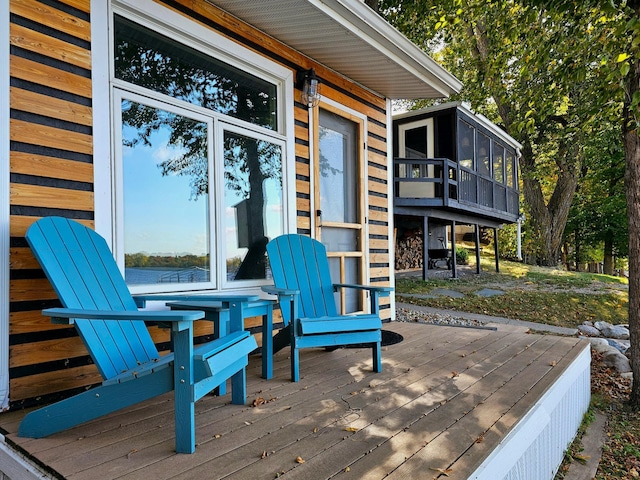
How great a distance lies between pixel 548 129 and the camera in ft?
40.7

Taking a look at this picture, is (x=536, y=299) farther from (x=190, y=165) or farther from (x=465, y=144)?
(x=190, y=165)

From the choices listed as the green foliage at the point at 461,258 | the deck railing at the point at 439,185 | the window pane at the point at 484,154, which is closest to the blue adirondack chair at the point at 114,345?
the deck railing at the point at 439,185

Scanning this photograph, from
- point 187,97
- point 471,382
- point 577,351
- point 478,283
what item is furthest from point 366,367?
point 478,283

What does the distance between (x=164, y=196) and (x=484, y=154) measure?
384 inches

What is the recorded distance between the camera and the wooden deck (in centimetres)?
143

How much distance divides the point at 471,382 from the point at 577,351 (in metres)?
1.27

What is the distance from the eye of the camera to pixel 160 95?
8.77ft

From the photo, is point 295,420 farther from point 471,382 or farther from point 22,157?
point 22,157

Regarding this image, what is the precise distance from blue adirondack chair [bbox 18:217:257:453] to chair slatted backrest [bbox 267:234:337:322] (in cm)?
73

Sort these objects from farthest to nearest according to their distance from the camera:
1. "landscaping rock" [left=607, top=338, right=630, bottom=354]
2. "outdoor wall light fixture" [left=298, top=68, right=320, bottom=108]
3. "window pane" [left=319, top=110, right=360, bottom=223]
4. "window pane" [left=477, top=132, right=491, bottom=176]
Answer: "window pane" [left=477, top=132, right=491, bottom=176]
"landscaping rock" [left=607, top=338, right=630, bottom=354]
"window pane" [left=319, top=110, right=360, bottom=223]
"outdoor wall light fixture" [left=298, top=68, right=320, bottom=108]

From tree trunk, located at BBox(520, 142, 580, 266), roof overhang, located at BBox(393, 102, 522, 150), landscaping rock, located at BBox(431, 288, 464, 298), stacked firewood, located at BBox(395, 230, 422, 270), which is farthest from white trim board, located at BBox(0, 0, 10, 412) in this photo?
tree trunk, located at BBox(520, 142, 580, 266)

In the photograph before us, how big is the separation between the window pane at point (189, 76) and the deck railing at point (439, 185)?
5477 millimetres

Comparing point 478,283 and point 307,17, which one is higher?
point 307,17

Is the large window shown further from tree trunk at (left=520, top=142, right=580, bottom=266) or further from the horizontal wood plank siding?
tree trunk at (left=520, top=142, right=580, bottom=266)
